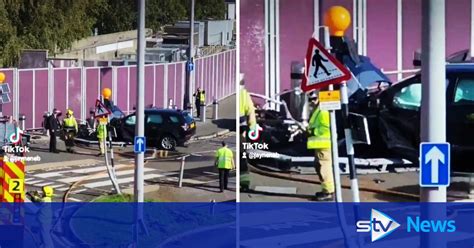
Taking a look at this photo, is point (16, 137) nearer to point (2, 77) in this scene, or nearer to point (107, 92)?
point (2, 77)

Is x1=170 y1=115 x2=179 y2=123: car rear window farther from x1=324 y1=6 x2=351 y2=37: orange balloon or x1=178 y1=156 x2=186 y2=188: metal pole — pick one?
x1=324 y1=6 x2=351 y2=37: orange balloon

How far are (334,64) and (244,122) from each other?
50cm

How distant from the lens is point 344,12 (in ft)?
12.1

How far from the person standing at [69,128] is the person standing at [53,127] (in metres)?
0.04

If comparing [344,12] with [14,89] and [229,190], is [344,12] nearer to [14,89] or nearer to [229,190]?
[229,190]

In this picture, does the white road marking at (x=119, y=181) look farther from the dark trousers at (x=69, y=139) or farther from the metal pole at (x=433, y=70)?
the metal pole at (x=433, y=70)

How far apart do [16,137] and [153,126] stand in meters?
0.72

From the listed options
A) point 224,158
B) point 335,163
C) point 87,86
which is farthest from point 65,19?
point 335,163

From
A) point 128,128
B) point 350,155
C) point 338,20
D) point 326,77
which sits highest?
point 338,20

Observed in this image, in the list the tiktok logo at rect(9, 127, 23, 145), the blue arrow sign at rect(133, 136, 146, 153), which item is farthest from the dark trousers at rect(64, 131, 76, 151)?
the blue arrow sign at rect(133, 136, 146, 153)

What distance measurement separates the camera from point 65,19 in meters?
4.55

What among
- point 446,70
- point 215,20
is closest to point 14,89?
point 215,20

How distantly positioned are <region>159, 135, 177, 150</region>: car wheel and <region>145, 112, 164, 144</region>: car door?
0.04 m

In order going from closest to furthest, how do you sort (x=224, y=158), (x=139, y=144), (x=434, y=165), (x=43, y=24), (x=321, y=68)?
1. (x=434, y=165)
2. (x=321, y=68)
3. (x=224, y=158)
4. (x=139, y=144)
5. (x=43, y=24)
